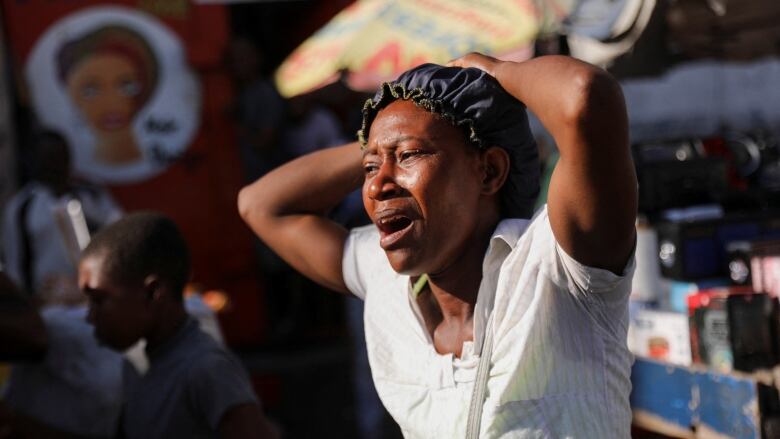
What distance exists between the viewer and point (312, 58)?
5871mm

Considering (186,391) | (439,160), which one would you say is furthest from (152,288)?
(439,160)

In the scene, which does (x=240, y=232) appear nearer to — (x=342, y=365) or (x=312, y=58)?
(x=342, y=365)

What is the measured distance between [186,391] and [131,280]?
1.47ft

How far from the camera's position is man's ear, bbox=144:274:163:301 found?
3527 mm

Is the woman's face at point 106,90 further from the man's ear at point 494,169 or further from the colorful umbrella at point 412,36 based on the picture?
the man's ear at point 494,169

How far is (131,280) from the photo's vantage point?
3.52 m

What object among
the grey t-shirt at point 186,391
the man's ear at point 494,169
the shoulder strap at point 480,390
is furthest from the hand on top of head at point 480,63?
the grey t-shirt at point 186,391

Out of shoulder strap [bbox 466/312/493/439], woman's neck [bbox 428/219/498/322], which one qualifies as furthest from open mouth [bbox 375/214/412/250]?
shoulder strap [bbox 466/312/493/439]

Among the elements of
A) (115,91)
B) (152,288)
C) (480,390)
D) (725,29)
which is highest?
(480,390)

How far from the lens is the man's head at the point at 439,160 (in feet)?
7.55

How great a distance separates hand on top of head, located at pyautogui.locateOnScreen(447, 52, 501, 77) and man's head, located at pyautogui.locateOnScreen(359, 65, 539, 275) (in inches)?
0.9

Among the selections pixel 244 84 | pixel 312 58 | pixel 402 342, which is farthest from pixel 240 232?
pixel 402 342

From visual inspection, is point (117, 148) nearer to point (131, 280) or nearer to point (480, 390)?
point (131, 280)

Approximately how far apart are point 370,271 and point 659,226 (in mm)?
2004
